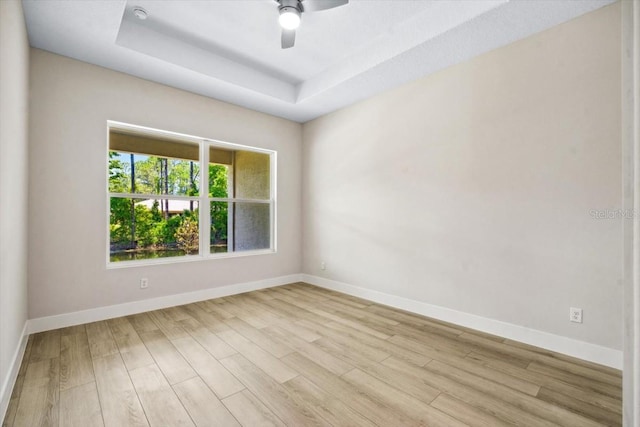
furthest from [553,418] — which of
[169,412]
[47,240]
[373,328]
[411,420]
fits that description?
[47,240]

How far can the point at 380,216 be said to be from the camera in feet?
12.4

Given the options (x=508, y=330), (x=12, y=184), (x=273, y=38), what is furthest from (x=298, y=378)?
(x=273, y=38)

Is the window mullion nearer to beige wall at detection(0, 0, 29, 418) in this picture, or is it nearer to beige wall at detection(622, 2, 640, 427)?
beige wall at detection(0, 0, 29, 418)

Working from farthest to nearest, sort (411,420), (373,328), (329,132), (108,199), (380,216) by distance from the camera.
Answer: (329,132) → (380,216) → (108,199) → (373,328) → (411,420)

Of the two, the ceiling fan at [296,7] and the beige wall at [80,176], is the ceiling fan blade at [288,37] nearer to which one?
the ceiling fan at [296,7]

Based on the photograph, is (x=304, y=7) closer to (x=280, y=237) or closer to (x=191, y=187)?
(x=191, y=187)

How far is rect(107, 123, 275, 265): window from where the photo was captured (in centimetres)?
337

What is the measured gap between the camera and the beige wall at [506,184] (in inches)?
88.2

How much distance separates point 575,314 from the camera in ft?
7.63

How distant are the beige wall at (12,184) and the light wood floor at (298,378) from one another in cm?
34

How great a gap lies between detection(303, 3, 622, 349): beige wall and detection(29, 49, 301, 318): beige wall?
2.49m

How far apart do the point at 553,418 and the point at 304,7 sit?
10.9ft

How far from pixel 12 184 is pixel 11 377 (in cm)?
130

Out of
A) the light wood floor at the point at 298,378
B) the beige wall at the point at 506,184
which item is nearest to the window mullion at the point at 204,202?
the light wood floor at the point at 298,378
